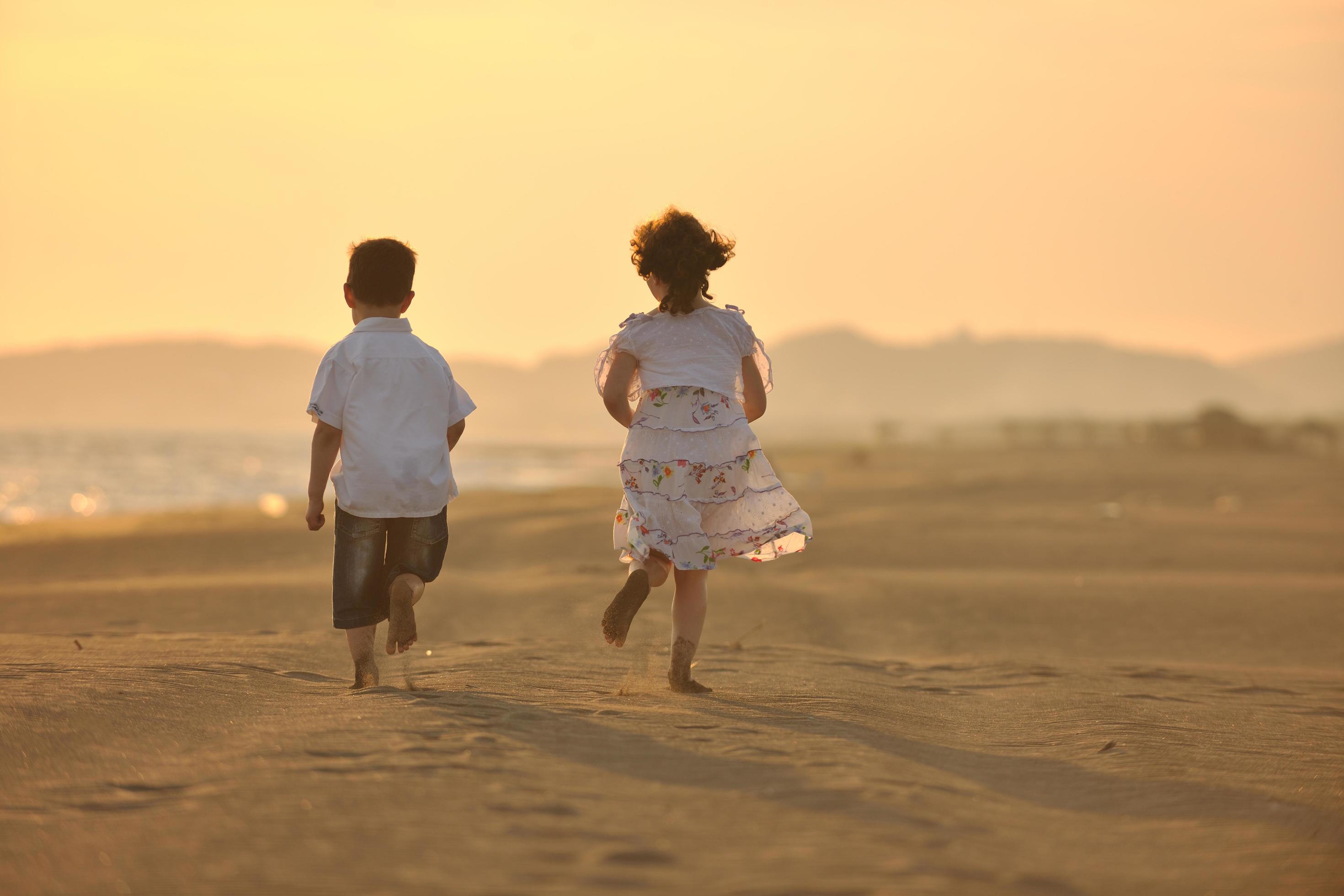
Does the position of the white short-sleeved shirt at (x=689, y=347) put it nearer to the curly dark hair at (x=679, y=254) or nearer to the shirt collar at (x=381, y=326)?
the curly dark hair at (x=679, y=254)

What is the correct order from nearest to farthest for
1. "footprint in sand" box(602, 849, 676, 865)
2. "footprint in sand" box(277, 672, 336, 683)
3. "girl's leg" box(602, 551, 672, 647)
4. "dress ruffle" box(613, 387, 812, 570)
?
"footprint in sand" box(602, 849, 676, 865) → "girl's leg" box(602, 551, 672, 647) → "dress ruffle" box(613, 387, 812, 570) → "footprint in sand" box(277, 672, 336, 683)

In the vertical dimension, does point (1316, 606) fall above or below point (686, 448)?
below

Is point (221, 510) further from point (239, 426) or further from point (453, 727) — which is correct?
point (239, 426)

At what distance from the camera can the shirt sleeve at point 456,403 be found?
187 inches

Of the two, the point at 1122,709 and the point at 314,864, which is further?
the point at 1122,709

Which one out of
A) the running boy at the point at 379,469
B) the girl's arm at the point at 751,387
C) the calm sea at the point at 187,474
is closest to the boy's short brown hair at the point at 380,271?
the running boy at the point at 379,469

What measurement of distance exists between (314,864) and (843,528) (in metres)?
13.0

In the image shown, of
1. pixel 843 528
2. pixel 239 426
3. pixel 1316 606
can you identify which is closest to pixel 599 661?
pixel 1316 606

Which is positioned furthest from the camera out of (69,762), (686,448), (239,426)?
(239,426)

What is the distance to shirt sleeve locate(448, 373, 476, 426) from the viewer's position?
476cm

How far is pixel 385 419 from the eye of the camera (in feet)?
15.0

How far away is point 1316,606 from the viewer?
30.0 ft

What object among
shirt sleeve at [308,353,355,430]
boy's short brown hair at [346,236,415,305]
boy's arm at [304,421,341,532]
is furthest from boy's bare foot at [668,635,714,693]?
boy's short brown hair at [346,236,415,305]

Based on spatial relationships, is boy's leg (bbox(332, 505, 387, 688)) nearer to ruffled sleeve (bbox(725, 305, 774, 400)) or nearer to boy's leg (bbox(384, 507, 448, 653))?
boy's leg (bbox(384, 507, 448, 653))
